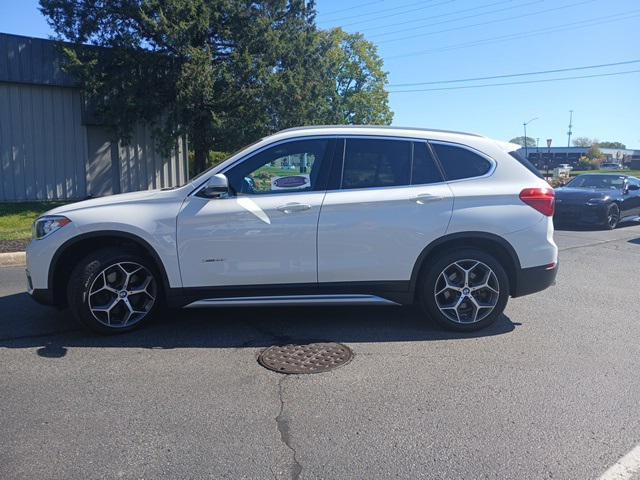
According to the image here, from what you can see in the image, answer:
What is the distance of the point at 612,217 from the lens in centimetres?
1392

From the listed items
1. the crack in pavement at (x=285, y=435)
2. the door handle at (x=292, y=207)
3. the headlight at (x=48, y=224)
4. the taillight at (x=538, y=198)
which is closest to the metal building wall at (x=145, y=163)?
the headlight at (x=48, y=224)

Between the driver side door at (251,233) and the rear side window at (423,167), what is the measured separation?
2.93ft

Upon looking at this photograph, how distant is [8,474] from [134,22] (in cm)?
1523

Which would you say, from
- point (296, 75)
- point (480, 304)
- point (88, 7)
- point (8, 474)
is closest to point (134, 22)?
point (88, 7)

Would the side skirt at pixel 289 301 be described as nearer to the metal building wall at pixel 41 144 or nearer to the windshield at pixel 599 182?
the windshield at pixel 599 182

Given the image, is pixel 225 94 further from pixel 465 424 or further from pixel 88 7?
pixel 465 424

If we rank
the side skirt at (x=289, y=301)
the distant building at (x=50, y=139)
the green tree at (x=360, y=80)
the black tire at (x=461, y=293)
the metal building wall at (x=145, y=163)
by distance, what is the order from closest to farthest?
1. the side skirt at (x=289, y=301)
2. the black tire at (x=461, y=293)
3. the distant building at (x=50, y=139)
4. the metal building wall at (x=145, y=163)
5. the green tree at (x=360, y=80)

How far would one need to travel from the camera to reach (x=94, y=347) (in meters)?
4.64

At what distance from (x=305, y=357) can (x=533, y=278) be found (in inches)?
90.4

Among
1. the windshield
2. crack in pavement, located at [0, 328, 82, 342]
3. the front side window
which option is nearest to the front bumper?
the windshield

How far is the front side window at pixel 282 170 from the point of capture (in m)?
4.89

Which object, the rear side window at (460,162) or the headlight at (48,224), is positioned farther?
the rear side window at (460,162)

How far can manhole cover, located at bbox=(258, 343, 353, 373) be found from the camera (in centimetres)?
420

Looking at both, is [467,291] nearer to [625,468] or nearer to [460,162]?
[460,162]
